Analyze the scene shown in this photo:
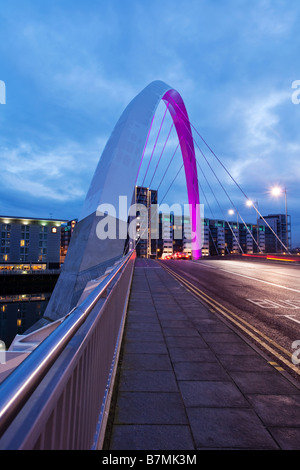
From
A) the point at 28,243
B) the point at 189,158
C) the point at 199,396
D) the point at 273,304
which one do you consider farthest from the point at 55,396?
the point at 28,243

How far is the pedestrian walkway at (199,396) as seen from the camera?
312cm

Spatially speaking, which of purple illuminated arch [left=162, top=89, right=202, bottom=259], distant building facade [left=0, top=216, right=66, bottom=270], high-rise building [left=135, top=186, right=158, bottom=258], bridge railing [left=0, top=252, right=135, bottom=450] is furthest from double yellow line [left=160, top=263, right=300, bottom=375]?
high-rise building [left=135, top=186, right=158, bottom=258]

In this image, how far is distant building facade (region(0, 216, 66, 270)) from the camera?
304 ft

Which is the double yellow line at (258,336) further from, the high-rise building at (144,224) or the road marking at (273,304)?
the high-rise building at (144,224)

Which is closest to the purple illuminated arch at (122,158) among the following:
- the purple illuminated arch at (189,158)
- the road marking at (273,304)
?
the purple illuminated arch at (189,158)

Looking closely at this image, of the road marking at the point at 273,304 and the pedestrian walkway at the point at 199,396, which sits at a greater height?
the road marking at the point at 273,304

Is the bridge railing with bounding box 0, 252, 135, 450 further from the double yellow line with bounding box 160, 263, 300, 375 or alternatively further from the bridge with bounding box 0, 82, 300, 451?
the double yellow line with bounding box 160, 263, 300, 375

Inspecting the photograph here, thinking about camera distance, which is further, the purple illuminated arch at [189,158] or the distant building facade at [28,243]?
the distant building facade at [28,243]

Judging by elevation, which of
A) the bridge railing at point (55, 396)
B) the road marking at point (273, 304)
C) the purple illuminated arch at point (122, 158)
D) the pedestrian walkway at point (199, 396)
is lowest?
the pedestrian walkway at point (199, 396)

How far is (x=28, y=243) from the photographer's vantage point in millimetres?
96562

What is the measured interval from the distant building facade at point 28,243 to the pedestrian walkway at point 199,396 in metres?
96.9

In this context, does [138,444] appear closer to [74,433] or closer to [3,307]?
[74,433]
